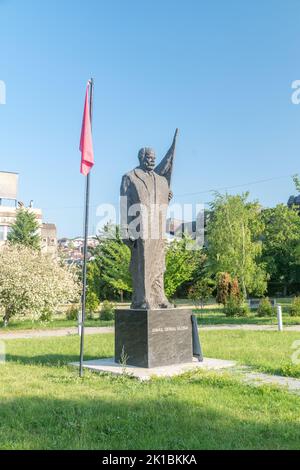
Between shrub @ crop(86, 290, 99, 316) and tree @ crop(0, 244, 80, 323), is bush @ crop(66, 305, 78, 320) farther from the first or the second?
tree @ crop(0, 244, 80, 323)

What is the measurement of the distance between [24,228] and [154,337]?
37.0m

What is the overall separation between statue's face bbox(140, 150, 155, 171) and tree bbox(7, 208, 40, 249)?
34881 mm

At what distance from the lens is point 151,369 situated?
7.41m

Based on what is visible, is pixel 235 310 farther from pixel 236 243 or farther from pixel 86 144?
pixel 86 144

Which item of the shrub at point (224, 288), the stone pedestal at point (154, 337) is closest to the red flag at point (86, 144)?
the stone pedestal at point (154, 337)

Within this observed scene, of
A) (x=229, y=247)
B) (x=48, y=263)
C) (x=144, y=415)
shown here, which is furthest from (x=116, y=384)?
(x=229, y=247)

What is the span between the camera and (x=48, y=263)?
21.7 metres

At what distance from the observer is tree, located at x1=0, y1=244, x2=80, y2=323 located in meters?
18.8

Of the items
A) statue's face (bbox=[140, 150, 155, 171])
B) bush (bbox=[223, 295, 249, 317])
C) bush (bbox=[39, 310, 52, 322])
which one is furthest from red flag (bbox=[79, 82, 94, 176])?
bush (bbox=[223, 295, 249, 317])

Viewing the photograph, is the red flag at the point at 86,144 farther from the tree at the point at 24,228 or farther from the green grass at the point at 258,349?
the tree at the point at 24,228

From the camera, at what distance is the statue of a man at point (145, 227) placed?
8.27 metres

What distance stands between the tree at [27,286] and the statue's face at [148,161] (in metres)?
11.5

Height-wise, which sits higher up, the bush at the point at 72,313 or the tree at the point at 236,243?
the tree at the point at 236,243

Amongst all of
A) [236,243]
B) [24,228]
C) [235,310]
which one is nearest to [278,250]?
[236,243]
